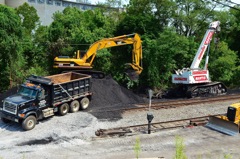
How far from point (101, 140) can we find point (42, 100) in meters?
4.69

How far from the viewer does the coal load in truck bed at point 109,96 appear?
2239 centimetres

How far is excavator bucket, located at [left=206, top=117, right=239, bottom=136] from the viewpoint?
654 inches

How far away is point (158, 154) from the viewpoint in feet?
46.0

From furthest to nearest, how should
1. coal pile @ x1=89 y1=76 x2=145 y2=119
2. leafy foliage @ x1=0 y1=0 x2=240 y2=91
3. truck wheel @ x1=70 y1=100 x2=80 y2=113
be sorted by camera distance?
leafy foliage @ x1=0 y1=0 x2=240 y2=91 < coal pile @ x1=89 y1=76 x2=145 y2=119 < truck wheel @ x1=70 y1=100 x2=80 y2=113

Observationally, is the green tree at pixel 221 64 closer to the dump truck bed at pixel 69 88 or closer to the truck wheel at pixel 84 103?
the dump truck bed at pixel 69 88

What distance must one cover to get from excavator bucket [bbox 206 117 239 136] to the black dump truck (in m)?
8.16

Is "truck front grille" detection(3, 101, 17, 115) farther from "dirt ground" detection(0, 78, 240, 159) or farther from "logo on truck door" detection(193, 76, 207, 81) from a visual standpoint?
"logo on truck door" detection(193, 76, 207, 81)

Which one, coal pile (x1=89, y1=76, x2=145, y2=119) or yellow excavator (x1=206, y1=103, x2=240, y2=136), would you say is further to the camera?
coal pile (x1=89, y1=76, x2=145, y2=119)

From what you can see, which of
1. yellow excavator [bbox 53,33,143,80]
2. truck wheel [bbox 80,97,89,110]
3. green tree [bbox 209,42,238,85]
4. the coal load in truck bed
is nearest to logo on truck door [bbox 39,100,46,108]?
truck wheel [bbox 80,97,89,110]

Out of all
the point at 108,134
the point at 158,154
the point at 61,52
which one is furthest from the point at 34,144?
the point at 61,52

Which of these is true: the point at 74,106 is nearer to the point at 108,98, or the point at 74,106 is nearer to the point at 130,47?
the point at 108,98

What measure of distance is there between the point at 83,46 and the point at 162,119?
41.9 feet

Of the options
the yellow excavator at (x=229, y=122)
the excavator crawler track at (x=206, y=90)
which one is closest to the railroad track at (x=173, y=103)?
the excavator crawler track at (x=206, y=90)

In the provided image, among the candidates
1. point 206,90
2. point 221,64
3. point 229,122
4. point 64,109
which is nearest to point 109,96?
point 64,109
